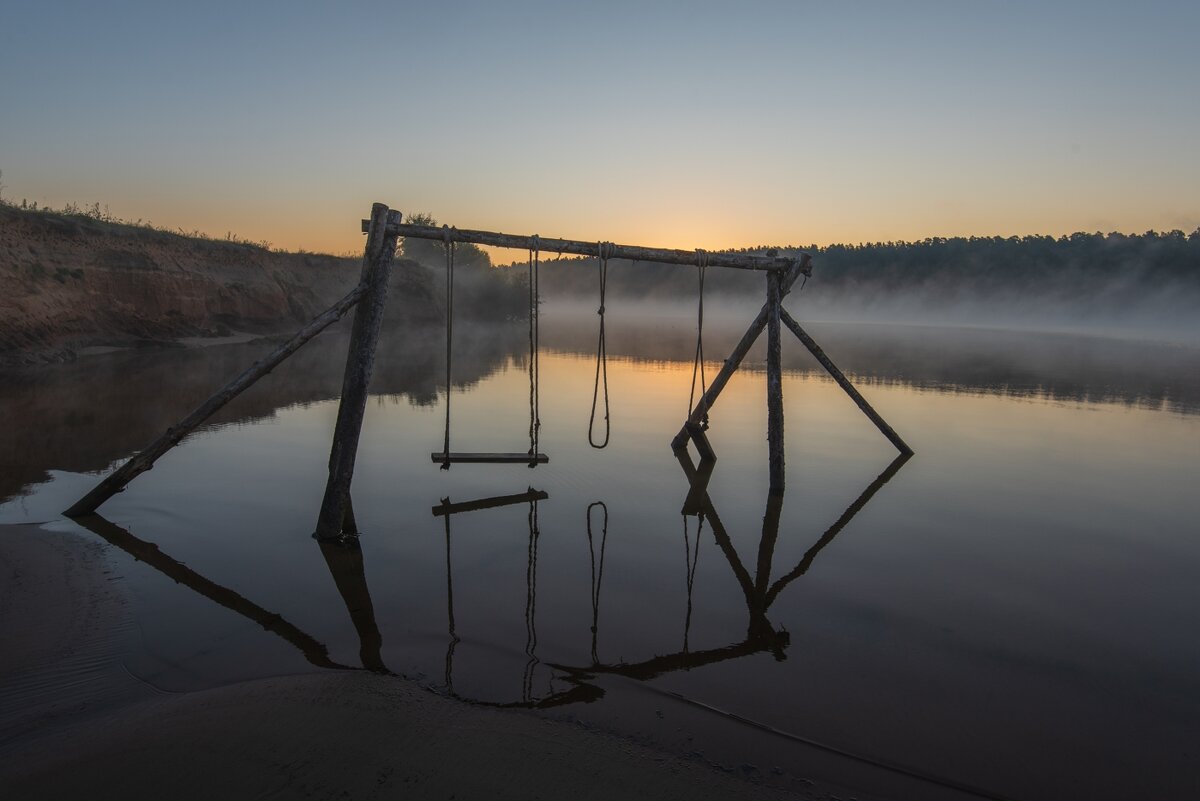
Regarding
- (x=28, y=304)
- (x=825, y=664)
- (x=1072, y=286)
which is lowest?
(x=825, y=664)

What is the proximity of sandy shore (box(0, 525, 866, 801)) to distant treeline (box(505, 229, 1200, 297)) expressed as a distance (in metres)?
58.6

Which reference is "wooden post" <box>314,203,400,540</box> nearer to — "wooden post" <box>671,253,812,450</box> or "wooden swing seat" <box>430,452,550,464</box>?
"wooden swing seat" <box>430,452,550,464</box>

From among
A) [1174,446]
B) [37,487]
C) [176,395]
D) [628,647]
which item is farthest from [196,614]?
[1174,446]

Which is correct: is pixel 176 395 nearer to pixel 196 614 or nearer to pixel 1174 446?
pixel 196 614

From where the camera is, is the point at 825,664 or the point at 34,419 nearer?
the point at 825,664

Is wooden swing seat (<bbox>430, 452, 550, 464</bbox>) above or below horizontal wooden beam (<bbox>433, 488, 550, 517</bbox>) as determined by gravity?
above

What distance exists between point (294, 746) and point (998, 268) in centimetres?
10945

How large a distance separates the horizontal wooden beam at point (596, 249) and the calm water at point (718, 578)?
3186 millimetres

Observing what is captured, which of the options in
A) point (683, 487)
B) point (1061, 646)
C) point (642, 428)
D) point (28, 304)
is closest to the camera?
point (1061, 646)

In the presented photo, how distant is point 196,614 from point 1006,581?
7.13 metres

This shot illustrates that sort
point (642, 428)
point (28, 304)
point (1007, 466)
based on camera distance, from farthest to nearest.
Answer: point (28, 304)
point (642, 428)
point (1007, 466)

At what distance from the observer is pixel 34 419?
11.4 metres

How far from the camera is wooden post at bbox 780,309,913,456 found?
33.8 feet

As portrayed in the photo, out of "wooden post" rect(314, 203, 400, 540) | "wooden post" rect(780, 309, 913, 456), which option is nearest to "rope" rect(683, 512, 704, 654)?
"wooden post" rect(780, 309, 913, 456)
